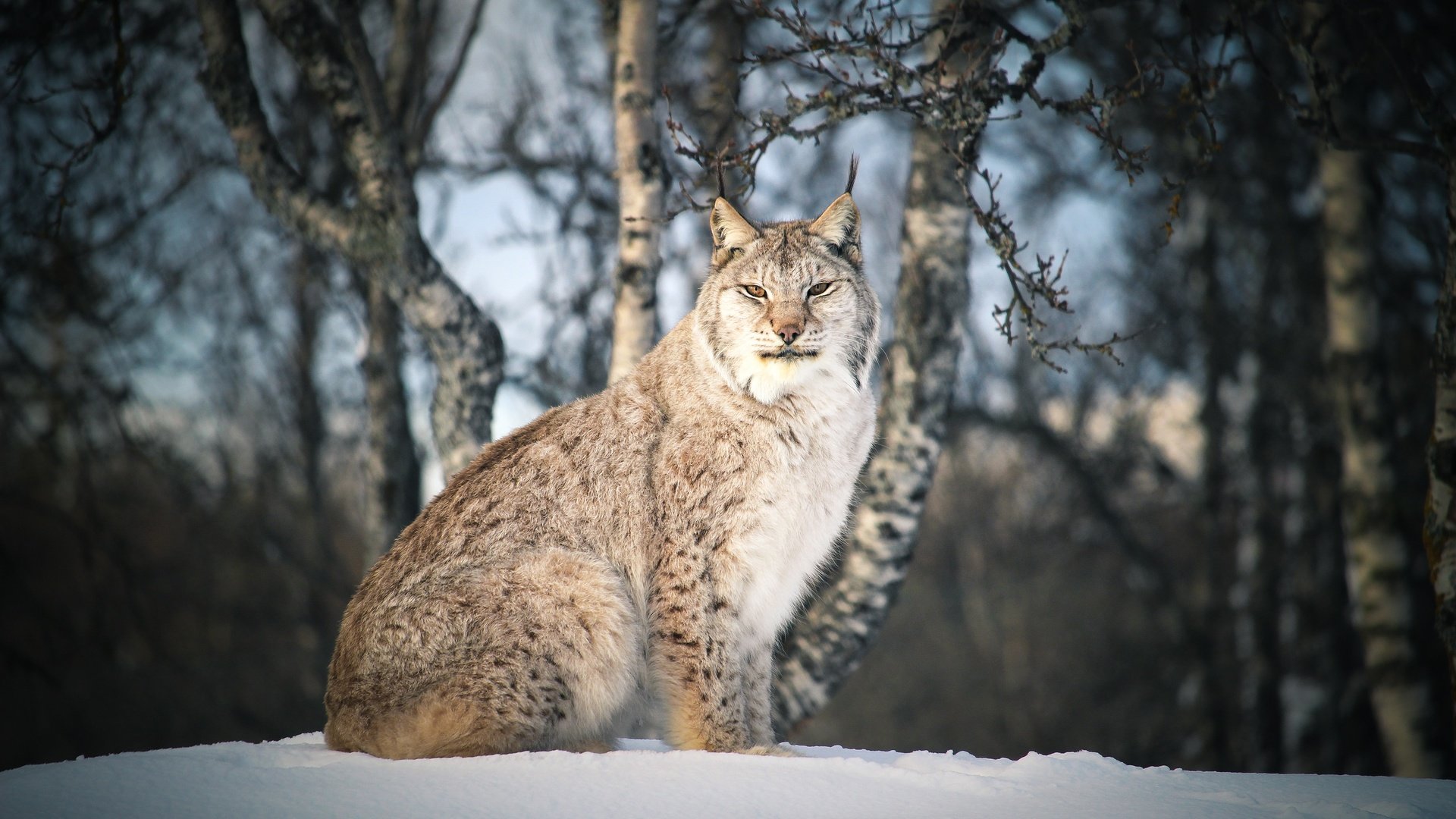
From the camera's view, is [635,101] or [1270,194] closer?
[635,101]

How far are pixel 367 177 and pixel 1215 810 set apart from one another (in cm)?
544

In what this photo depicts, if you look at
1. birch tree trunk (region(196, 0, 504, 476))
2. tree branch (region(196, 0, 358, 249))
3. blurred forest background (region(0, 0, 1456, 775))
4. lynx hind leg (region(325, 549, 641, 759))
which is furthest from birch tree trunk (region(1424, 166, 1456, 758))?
tree branch (region(196, 0, 358, 249))

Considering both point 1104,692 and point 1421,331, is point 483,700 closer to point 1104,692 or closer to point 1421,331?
point 1421,331

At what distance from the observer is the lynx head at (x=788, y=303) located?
4395 millimetres

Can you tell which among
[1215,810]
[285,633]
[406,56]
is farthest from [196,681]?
[1215,810]

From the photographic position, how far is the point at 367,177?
6238mm

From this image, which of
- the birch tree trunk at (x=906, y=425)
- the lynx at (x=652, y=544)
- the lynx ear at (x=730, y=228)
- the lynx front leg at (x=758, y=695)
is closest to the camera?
the lynx at (x=652, y=544)

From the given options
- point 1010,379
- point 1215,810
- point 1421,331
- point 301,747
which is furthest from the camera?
point 1010,379

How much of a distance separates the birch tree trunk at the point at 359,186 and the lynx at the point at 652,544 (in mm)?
1921

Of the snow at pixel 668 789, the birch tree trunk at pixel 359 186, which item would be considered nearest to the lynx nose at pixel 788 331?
the snow at pixel 668 789

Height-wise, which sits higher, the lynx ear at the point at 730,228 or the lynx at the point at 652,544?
the lynx ear at the point at 730,228

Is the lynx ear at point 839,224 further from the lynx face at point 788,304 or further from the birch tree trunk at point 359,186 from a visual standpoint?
the birch tree trunk at point 359,186

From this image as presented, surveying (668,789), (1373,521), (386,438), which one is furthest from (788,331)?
(1373,521)

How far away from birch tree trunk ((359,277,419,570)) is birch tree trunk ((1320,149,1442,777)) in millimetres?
6912
